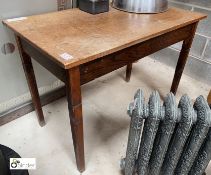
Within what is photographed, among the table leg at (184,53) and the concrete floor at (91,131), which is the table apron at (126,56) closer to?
the table leg at (184,53)

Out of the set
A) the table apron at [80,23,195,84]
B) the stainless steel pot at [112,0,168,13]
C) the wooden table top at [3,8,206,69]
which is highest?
the stainless steel pot at [112,0,168,13]

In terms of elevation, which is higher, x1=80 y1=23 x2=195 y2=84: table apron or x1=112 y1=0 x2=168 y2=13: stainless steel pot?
x1=112 y1=0 x2=168 y2=13: stainless steel pot

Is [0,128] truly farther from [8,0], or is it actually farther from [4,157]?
[8,0]

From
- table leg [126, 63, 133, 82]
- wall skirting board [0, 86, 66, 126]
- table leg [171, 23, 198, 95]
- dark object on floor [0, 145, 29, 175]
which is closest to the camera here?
dark object on floor [0, 145, 29, 175]

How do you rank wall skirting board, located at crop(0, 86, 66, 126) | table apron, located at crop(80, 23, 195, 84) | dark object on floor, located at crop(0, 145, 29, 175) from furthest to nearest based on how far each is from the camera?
wall skirting board, located at crop(0, 86, 66, 126) < table apron, located at crop(80, 23, 195, 84) < dark object on floor, located at crop(0, 145, 29, 175)

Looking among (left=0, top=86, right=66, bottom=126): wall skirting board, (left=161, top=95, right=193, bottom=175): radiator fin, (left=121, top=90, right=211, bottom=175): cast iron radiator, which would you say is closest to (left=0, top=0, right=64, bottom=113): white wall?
(left=0, top=86, right=66, bottom=126): wall skirting board

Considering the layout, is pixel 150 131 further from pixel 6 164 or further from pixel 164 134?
pixel 6 164

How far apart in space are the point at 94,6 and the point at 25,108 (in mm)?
816

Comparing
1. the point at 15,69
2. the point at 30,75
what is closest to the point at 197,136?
the point at 30,75

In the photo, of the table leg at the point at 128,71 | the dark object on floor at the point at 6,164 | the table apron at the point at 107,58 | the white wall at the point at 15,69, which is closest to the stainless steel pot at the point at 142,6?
the table apron at the point at 107,58

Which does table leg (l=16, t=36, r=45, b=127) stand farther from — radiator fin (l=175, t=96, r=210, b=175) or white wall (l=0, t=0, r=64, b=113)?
radiator fin (l=175, t=96, r=210, b=175)

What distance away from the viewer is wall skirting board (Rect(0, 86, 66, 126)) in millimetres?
1396

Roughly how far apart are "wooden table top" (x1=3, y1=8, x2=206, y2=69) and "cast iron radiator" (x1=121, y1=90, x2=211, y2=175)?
0.80 ft

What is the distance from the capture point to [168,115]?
2.64ft
